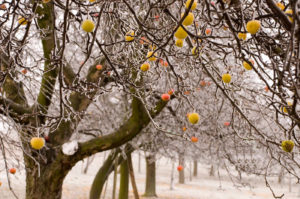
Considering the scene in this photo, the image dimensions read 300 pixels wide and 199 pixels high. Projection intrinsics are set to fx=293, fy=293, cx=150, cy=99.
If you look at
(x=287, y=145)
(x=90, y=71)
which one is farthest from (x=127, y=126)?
(x=287, y=145)

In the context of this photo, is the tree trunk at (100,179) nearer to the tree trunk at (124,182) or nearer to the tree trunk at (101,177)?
the tree trunk at (101,177)

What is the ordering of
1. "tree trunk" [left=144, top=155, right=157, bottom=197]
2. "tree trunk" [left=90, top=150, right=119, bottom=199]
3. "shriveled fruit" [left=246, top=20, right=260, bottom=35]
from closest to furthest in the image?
"shriveled fruit" [left=246, top=20, right=260, bottom=35] → "tree trunk" [left=90, top=150, right=119, bottom=199] → "tree trunk" [left=144, top=155, right=157, bottom=197]

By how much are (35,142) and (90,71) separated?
3.30 meters

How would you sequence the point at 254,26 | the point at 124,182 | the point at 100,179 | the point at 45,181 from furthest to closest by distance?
the point at 124,182, the point at 100,179, the point at 45,181, the point at 254,26

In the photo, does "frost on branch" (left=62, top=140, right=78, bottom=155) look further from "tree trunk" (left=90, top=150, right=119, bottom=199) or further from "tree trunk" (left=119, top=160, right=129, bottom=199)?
"tree trunk" (left=119, top=160, right=129, bottom=199)

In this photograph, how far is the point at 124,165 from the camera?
1069 centimetres

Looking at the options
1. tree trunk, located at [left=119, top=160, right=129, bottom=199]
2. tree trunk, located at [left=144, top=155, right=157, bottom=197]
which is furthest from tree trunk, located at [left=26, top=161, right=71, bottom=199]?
tree trunk, located at [left=144, top=155, right=157, bottom=197]

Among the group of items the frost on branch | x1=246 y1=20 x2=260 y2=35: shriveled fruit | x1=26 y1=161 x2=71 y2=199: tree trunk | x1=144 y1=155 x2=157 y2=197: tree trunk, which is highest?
x1=246 y1=20 x2=260 y2=35: shriveled fruit

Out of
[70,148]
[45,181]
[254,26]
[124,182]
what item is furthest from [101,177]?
[254,26]

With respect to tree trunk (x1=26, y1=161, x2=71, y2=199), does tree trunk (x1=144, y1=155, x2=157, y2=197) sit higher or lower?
lower

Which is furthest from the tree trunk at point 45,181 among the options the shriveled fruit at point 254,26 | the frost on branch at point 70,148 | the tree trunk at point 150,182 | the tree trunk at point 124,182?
the tree trunk at point 150,182

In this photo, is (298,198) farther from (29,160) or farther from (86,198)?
(29,160)

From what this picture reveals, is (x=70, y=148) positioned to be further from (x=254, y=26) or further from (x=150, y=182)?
(x=150, y=182)

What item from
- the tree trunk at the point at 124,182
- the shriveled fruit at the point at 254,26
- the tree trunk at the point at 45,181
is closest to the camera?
the shriveled fruit at the point at 254,26
